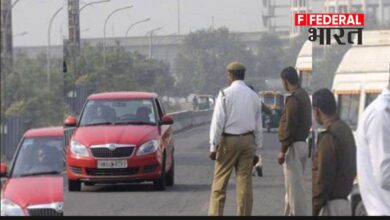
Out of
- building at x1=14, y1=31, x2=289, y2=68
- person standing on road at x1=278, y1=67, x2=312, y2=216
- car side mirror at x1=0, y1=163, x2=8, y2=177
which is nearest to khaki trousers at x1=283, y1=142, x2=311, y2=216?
person standing on road at x1=278, y1=67, x2=312, y2=216

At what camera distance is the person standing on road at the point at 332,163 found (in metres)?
8.62

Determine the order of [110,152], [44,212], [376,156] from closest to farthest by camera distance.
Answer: [376,156]
[44,212]
[110,152]

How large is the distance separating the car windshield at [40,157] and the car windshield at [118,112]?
607 mm

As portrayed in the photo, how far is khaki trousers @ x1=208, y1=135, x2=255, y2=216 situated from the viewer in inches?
395

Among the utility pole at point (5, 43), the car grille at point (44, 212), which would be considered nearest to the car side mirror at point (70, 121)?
the car grille at point (44, 212)

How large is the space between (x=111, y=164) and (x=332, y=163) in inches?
147

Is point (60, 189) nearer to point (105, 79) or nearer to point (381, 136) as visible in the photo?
point (105, 79)

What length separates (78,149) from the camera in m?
11.4

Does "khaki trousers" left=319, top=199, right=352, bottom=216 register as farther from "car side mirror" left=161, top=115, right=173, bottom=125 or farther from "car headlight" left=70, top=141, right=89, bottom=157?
"car headlight" left=70, top=141, right=89, bottom=157

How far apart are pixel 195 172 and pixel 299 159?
2.89 feet

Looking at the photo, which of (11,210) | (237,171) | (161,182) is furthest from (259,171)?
(11,210)

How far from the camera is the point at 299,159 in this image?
397 inches

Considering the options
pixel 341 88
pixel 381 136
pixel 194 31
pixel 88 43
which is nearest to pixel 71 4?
pixel 88 43

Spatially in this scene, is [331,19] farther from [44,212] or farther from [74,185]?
[44,212]
